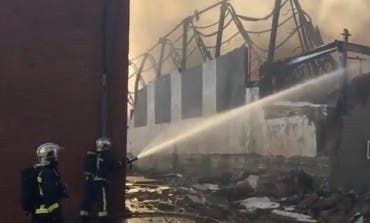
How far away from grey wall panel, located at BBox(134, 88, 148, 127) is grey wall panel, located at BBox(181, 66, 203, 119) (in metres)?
6.67

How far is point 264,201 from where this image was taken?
11.5m

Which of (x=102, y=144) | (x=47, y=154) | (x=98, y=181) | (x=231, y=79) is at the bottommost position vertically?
(x=98, y=181)

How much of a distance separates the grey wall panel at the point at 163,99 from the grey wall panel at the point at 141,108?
2.48 m

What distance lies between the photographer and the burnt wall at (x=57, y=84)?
8.45 metres

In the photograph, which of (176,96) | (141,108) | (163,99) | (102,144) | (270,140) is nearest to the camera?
(102,144)

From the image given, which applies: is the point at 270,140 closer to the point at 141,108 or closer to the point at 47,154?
the point at 47,154

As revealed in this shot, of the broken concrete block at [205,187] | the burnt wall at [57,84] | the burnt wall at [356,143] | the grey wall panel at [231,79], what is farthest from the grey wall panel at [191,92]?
the burnt wall at [57,84]

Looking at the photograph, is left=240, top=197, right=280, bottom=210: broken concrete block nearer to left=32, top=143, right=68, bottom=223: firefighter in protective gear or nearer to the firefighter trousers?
the firefighter trousers

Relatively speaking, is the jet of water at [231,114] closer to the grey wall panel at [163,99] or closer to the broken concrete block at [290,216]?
the grey wall panel at [163,99]

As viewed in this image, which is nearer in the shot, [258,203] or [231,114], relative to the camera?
[258,203]

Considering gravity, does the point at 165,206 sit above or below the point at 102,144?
below

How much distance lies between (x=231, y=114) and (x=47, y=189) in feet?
43.2

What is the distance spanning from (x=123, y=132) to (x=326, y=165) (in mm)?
5470

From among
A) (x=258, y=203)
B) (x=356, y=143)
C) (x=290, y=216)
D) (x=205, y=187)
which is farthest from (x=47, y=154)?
(x=205, y=187)
